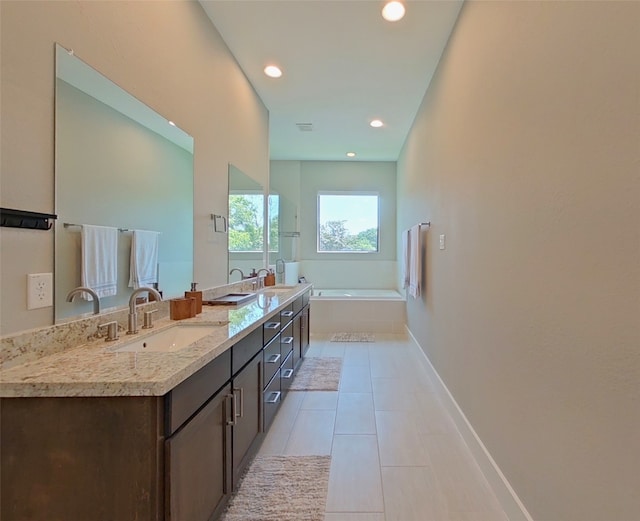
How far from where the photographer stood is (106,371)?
1097 millimetres

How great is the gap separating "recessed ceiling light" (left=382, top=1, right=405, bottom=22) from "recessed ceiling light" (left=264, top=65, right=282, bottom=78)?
3.78ft

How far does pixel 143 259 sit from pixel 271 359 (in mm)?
1019

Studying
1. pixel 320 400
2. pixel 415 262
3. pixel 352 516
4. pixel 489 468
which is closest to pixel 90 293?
pixel 352 516

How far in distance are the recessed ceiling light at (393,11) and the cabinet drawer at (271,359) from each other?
2410mm

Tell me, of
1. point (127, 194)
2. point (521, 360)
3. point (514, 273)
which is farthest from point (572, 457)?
point (127, 194)

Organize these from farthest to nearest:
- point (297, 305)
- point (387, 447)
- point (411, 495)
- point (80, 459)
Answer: point (297, 305)
point (387, 447)
point (411, 495)
point (80, 459)

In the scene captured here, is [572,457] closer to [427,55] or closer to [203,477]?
[203,477]

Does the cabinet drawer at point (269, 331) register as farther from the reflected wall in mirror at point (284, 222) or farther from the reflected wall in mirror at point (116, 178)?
the reflected wall in mirror at point (284, 222)

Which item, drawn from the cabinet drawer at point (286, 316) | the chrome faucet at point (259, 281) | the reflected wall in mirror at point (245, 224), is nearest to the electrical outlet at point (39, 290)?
the cabinet drawer at point (286, 316)

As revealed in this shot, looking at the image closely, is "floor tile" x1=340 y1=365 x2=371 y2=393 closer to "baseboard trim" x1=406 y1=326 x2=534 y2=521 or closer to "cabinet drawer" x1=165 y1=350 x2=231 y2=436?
"baseboard trim" x1=406 y1=326 x2=534 y2=521

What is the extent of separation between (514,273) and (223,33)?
2733 mm

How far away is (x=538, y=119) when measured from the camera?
1.38 metres

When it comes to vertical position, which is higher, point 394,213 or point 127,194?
point 394,213

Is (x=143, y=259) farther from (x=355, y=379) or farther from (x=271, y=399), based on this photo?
(x=355, y=379)
